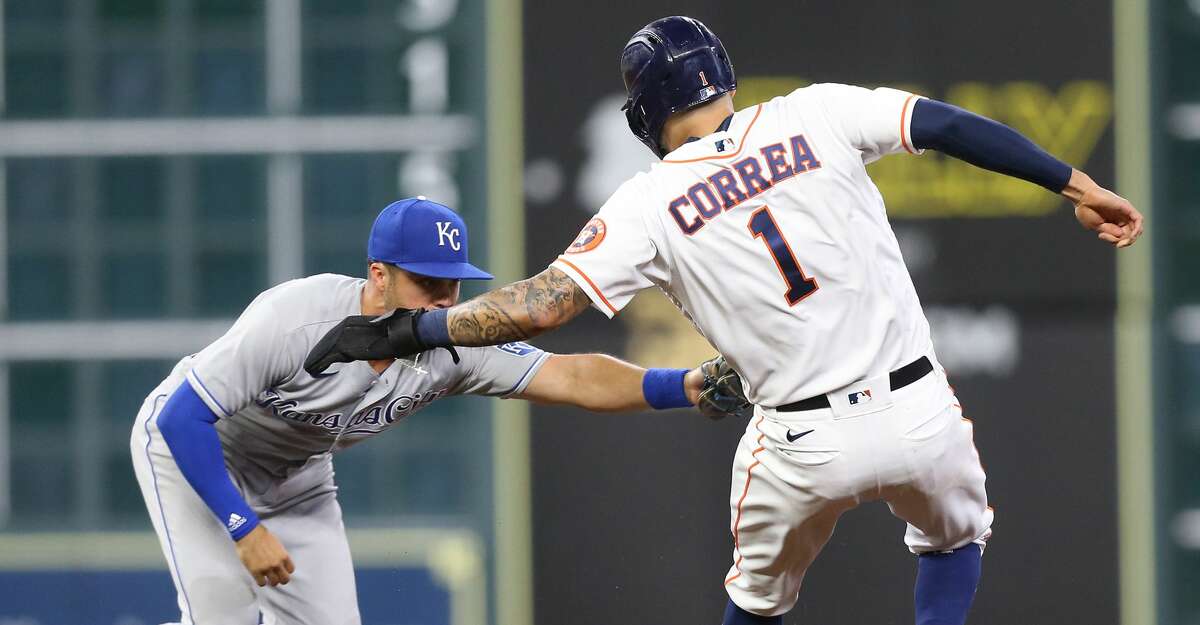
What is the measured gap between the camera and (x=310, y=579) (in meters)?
3.96

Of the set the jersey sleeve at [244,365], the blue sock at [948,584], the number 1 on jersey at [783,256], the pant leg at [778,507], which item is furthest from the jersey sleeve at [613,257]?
the blue sock at [948,584]

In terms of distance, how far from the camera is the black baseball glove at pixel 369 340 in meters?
3.29

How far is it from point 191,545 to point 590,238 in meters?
1.34

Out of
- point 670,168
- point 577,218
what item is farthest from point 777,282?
point 577,218

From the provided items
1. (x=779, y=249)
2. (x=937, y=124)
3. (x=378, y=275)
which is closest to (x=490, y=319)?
(x=378, y=275)

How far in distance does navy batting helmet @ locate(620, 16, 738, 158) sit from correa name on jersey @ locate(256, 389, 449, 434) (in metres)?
0.91

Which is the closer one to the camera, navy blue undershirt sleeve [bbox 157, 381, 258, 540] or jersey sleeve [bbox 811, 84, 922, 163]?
jersey sleeve [bbox 811, 84, 922, 163]

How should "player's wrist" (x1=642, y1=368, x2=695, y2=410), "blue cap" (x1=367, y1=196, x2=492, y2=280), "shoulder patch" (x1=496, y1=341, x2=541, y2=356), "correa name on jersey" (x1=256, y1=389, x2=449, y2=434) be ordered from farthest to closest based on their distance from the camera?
"shoulder patch" (x1=496, y1=341, x2=541, y2=356) < "player's wrist" (x1=642, y1=368, x2=695, y2=410) < "correa name on jersey" (x1=256, y1=389, x2=449, y2=434) < "blue cap" (x1=367, y1=196, x2=492, y2=280)

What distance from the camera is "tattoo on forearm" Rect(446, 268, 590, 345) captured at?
3217 millimetres

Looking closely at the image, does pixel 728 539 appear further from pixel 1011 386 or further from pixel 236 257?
pixel 236 257

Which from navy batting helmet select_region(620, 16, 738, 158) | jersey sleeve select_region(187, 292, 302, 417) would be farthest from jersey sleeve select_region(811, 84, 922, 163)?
jersey sleeve select_region(187, 292, 302, 417)

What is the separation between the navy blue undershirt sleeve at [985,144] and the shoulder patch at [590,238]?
0.72 metres

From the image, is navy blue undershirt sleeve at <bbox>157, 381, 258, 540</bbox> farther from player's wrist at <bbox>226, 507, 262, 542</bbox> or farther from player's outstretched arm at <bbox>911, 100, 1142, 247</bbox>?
player's outstretched arm at <bbox>911, 100, 1142, 247</bbox>

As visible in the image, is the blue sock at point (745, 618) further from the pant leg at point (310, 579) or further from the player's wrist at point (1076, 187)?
the player's wrist at point (1076, 187)
